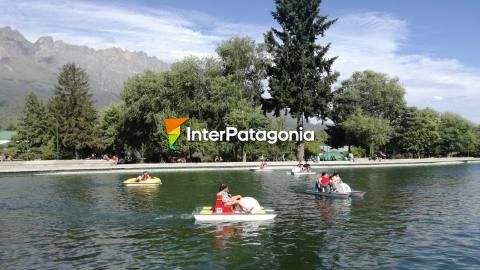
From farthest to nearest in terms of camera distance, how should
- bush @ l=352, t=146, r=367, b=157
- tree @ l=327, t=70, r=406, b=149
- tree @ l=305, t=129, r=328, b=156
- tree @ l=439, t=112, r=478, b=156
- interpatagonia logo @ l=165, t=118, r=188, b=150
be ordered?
tree @ l=439, t=112, r=478, b=156 → tree @ l=327, t=70, r=406, b=149 → bush @ l=352, t=146, r=367, b=157 → tree @ l=305, t=129, r=328, b=156 → interpatagonia logo @ l=165, t=118, r=188, b=150

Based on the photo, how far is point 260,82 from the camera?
88.4 m

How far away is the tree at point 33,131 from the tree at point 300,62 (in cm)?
4592

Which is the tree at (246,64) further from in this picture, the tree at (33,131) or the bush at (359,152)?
the tree at (33,131)

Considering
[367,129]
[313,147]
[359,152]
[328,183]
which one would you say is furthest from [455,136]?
[328,183]

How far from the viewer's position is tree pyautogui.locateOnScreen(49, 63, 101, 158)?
92.8 meters

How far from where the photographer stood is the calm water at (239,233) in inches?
665

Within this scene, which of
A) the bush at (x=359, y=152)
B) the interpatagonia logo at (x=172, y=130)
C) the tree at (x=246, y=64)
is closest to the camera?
the interpatagonia logo at (x=172, y=130)

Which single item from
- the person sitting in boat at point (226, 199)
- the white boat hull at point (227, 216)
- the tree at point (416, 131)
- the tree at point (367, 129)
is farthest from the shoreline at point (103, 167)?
the white boat hull at point (227, 216)

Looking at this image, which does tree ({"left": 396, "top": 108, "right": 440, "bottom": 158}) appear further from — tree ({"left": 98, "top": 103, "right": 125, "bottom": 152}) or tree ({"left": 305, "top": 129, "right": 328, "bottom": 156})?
tree ({"left": 98, "top": 103, "right": 125, "bottom": 152})

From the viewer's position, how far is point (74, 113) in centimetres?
9556

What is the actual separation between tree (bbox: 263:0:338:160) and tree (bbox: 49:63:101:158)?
3782cm

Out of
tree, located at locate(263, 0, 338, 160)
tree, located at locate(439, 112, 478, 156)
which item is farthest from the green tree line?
tree, located at locate(439, 112, 478, 156)

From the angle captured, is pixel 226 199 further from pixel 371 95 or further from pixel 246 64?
pixel 371 95

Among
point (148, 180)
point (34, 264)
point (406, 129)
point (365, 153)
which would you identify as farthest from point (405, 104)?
point (34, 264)
